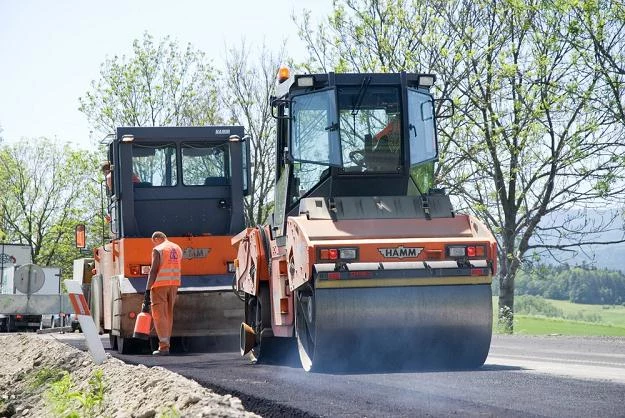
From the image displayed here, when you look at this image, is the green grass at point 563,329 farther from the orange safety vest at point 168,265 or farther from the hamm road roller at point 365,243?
the hamm road roller at point 365,243

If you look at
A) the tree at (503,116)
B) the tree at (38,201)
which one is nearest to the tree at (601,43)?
the tree at (503,116)

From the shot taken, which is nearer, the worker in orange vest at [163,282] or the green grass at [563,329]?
the worker in orange vest at [163,282]

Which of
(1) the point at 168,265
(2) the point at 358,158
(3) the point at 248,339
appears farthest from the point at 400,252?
(1) the point at 168,265

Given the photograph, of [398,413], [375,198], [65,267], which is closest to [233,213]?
[375,198]

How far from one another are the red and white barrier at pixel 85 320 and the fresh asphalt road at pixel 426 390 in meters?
0.85

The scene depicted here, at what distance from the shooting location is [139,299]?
15.7 meters

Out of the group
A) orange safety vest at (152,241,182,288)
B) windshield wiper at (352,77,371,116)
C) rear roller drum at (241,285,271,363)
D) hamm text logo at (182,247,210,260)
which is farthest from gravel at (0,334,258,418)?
windshield wiper at (352,77,371,116)

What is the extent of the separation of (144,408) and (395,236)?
323 cm

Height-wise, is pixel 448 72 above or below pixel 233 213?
above

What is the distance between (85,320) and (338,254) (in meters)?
3.73

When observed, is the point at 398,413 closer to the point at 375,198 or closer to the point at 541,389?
the point at 541,389

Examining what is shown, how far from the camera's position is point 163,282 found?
14805mm

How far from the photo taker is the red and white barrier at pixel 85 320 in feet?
41.0

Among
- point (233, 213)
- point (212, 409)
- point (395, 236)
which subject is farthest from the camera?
point (233, 213)
